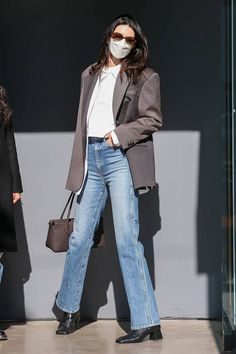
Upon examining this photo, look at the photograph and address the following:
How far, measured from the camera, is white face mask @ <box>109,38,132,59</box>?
530 cm

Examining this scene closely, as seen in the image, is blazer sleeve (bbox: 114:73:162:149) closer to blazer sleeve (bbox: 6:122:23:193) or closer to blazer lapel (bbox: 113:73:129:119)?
blazer lapel (bbox: 113:73:129:119)

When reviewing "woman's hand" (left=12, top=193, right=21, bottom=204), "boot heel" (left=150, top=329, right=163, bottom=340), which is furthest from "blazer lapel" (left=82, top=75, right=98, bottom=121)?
"boot heel" (left=150, top=329, right=163, bottom=340)

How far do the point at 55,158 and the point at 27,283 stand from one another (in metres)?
0.80

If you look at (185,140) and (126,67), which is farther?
(185,140)

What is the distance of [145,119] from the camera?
524 centimetres

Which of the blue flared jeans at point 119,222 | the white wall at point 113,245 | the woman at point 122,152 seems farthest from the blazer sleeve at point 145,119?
the white wall at point 113,245

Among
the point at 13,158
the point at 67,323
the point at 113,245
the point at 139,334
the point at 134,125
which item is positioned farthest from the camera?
the point at 113,245

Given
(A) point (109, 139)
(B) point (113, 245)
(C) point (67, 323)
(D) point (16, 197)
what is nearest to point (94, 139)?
(A) point (109, 139)

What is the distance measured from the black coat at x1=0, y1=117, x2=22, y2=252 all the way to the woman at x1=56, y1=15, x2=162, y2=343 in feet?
1.11

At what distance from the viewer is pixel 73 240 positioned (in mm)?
5426

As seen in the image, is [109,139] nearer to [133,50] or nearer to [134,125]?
[134,125]

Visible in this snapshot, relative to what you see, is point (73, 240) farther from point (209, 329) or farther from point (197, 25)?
point (197, 25)

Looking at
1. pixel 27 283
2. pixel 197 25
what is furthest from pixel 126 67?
pixel 27 283

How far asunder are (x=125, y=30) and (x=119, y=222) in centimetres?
108
